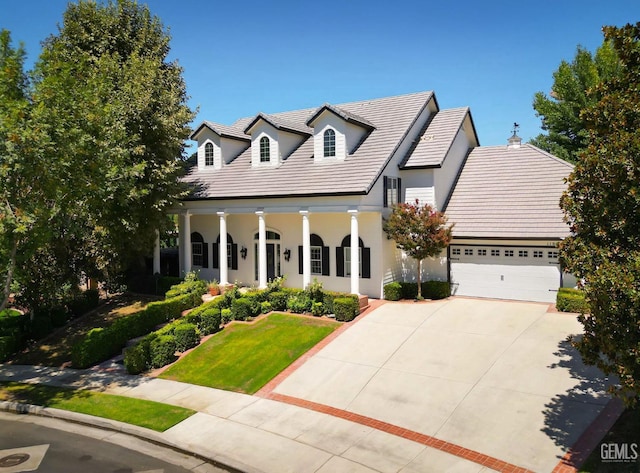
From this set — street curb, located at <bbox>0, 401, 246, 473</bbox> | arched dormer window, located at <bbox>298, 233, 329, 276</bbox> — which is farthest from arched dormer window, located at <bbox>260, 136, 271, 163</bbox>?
street curb, located at <bbox>0, 401, 246, 473</bbox>

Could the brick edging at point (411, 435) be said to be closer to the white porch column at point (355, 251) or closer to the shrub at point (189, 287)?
the white porch column at point (355, 251)

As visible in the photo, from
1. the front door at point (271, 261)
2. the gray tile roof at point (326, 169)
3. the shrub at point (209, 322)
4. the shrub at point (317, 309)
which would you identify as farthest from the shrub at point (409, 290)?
the shrub at point (209, 322)

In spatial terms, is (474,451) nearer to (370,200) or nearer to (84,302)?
(370,200)

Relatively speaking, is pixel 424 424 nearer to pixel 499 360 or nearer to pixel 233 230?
pixel 499 360

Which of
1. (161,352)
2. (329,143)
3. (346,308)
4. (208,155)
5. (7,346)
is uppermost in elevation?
(208,155)

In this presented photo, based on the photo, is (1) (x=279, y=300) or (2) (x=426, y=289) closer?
(1) (x=279, y=300)

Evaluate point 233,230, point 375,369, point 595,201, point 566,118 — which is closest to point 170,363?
point 375,369

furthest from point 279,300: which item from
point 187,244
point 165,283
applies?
point 165,283
